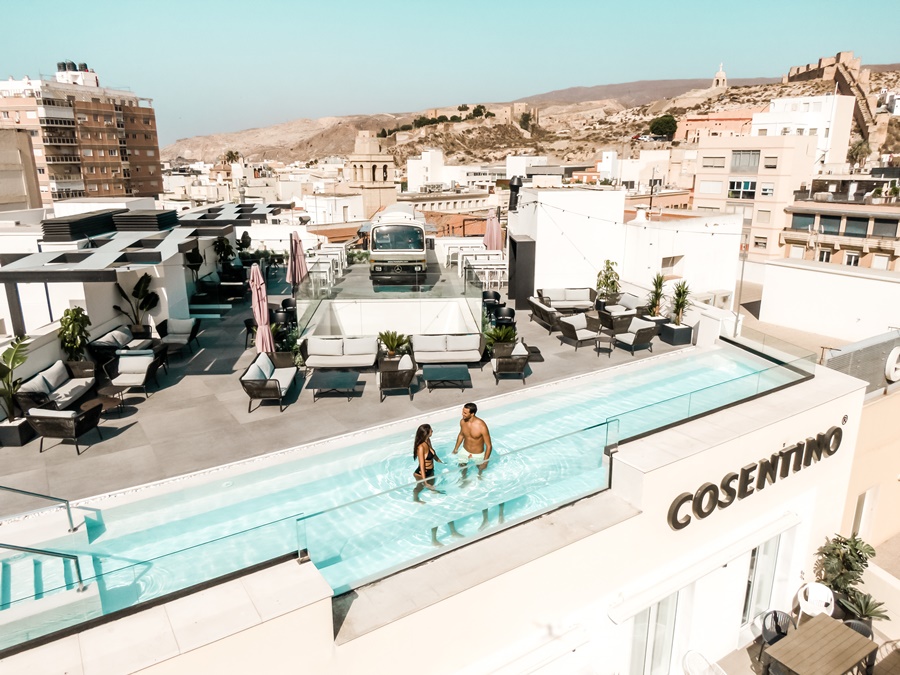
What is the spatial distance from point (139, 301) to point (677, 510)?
44.3 feet

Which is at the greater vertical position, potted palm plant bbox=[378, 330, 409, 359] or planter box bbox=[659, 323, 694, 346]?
potted palm plant bbox=[378, 330, 409, 359]

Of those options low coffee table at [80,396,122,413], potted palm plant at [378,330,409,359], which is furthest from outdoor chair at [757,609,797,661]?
low coffee table at [80,396,122,413]

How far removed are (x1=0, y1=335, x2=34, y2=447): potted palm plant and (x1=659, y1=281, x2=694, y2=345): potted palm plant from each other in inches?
511

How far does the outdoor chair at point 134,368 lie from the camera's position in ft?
37.2

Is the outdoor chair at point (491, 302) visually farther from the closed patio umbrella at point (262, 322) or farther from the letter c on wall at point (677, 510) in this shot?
the letter c on wall at point (677, 510)

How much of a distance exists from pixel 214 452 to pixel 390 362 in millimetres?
3836

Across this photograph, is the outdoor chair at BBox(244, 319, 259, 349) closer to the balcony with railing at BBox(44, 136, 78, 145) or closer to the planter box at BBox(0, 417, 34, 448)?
the planter box at BBox(0, 417, 34, 448)

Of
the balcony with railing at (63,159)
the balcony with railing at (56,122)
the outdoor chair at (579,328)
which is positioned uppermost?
the balcony with railing at (56,122)

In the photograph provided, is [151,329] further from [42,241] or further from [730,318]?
[730,318]

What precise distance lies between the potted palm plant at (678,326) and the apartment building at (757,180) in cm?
3094

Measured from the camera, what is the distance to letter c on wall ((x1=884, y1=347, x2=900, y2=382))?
1215cm

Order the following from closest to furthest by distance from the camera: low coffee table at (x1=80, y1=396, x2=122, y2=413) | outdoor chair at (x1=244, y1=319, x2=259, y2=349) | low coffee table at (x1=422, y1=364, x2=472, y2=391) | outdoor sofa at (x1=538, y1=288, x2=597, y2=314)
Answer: low coffee table at (x1=80, y1=396, x2=122, y2=413)
low coffee table at (x1=422, y1=364, x2=472, y2=391)
outdoor chair at (x1=244, y1=319, x2=259, y2=349)
outdoor sofa at (x1=538, y1=288, x2=597, y2=314)

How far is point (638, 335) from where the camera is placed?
13711mm

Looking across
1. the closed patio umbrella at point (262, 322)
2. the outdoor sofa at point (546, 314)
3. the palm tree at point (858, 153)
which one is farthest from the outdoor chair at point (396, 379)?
the palm tree at point (858, 153)
